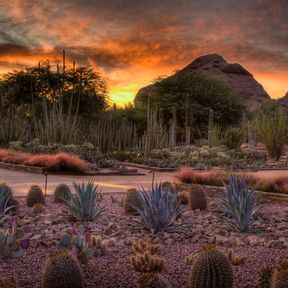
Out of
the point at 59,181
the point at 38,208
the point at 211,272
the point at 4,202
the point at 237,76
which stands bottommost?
the point at 211,272

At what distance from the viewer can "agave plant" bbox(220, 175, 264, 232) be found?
28.6 feet

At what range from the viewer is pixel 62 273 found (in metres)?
5.29

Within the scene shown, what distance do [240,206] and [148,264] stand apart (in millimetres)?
3088

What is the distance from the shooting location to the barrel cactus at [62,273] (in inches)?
208

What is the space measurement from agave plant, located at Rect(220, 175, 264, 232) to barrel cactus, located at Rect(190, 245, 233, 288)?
3.41 meters

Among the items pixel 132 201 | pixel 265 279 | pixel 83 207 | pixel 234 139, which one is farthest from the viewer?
pixel 234 139

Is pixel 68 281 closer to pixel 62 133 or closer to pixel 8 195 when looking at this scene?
pixel 8 195

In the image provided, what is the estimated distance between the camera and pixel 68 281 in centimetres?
531

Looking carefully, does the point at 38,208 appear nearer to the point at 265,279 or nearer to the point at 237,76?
the point at 265,279

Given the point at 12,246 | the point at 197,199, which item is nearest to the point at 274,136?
the point at 197,199

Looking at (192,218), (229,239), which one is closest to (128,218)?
(192,218)

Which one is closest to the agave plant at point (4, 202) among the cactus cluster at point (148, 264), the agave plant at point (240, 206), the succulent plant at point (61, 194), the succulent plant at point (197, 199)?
the succulent plant at point (61, 194)

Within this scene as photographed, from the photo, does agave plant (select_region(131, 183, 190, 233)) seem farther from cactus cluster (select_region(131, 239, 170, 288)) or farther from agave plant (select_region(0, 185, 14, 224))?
agave plant (select_region(0, 185, 14, 224))

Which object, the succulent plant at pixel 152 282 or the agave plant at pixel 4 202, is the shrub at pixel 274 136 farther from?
the succulent plant at pixel 152 282
